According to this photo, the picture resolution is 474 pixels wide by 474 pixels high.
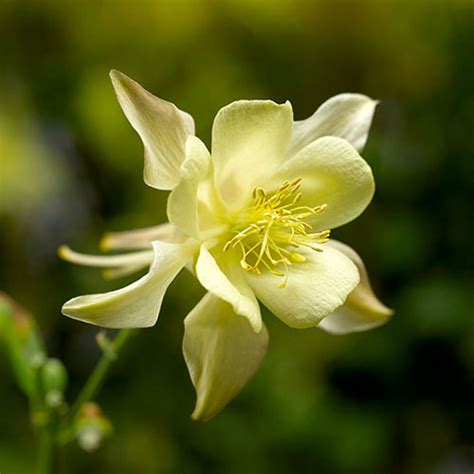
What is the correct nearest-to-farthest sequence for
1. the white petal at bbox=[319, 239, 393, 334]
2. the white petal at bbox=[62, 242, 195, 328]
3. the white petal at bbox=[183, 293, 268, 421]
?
1. the white petal at bbox=[62, 242, 195, 328]
2. the white petal at bbox=[183, 293, 268, 421]
3. the white petal at bbox=[319, 239, 393, 334]

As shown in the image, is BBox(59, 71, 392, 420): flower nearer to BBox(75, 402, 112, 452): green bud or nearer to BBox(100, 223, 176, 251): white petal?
BBox(100, 223, 176, 251): white petal

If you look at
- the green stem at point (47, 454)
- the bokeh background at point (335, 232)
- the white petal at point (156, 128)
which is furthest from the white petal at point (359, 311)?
the bokeh background at point (335, 232)

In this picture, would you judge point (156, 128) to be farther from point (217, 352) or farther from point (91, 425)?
point (91, 425)

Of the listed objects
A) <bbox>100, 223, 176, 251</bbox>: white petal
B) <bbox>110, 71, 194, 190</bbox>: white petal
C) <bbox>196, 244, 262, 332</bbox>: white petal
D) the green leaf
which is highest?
<bbox>110, 71, 194, 190</bbox>: white petal

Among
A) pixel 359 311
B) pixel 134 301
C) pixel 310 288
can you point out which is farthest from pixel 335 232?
pixel 134 301

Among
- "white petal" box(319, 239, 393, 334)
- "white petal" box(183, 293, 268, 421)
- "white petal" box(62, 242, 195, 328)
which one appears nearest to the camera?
"white petal" box(62, 242, 195, 328)

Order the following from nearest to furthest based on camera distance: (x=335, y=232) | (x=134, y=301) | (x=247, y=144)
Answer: (x=134, y=301)
(x=247, y=144)
(x=335, y=232)

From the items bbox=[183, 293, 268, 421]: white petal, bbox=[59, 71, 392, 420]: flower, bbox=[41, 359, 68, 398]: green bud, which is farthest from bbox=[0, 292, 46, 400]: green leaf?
bbox=[183, 293, 268, 421]: white petal

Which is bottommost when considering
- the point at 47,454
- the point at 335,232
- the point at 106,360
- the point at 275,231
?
the point at 335,232
